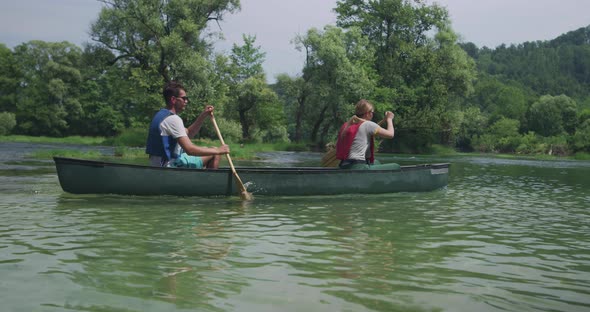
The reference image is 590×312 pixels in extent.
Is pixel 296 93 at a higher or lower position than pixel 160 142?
higher

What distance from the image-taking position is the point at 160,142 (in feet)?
26.3

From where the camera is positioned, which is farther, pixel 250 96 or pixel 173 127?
pixel 250 96

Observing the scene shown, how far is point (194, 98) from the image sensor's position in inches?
1211

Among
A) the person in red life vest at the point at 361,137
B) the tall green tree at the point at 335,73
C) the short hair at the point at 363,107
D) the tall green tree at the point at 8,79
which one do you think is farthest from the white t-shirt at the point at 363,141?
the tall green tree at the point at 8,79

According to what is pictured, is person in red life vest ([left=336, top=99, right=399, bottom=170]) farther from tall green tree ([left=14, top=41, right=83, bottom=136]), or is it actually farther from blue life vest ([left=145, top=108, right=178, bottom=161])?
tall green tree ([left=14, top=41, right=83, bottom=136])

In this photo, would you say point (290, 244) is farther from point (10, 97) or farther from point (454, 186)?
point (10, 97)

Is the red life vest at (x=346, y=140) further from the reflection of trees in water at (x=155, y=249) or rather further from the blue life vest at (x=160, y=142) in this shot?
the blue life vest at (x=160, y=142)

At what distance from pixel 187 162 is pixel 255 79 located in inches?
1331

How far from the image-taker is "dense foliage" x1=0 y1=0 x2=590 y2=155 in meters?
30.7

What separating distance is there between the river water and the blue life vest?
0.79m

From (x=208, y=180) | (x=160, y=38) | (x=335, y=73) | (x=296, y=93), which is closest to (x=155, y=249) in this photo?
(x=208, y=180)

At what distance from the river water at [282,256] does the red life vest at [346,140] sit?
154 cm

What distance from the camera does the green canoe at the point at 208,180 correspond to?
316 inches

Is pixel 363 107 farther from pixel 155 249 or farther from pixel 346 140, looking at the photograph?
pixel 155 249
